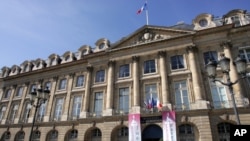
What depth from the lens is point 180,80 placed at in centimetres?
2020

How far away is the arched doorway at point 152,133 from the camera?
61.1ft

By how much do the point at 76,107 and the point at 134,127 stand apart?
895cm

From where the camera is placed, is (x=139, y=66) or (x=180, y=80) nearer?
(x=180, y=80)

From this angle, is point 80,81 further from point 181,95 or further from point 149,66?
point 181,95

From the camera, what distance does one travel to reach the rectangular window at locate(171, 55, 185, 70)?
68.8 feet

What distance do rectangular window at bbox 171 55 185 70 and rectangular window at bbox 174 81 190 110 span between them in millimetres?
1833

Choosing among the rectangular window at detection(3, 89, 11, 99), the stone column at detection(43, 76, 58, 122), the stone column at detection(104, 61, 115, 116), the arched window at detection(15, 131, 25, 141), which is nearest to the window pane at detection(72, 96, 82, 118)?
the stone column at detection(43, 76, 58, 122)

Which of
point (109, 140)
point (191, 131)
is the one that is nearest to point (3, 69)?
point (109, 140)

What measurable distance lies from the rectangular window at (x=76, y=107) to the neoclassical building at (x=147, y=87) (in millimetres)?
132

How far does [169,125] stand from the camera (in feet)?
58.3

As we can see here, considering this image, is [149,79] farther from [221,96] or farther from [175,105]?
[221,96]

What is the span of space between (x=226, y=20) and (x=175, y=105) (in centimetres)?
1132

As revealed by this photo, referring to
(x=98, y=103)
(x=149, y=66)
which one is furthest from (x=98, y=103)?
(x=149, y=66)

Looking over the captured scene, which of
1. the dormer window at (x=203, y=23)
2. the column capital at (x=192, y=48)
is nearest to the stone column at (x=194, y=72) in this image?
the column capital at (x=192, y=48)
